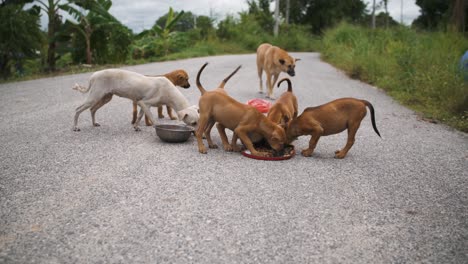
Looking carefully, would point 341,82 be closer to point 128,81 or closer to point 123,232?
point 128,81

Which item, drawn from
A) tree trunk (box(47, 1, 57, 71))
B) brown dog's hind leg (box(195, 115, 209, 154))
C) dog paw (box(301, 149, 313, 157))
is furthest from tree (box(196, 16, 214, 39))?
dog paw (box(301, 149, 313, 157))

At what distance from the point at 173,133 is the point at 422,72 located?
8367 mm

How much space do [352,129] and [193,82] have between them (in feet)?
25.2

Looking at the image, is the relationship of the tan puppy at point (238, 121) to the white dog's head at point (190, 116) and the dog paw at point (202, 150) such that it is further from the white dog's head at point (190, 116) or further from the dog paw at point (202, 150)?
the white dog's head at point (190, 116)

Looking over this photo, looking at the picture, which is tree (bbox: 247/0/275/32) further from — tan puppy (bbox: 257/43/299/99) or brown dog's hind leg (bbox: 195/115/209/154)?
brown dog's hind leg (bbox: 195/115/209/154)

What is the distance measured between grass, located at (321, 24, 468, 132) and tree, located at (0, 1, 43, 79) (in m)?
11.9

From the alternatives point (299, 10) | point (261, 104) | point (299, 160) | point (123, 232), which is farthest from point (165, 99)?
point (299, 10)

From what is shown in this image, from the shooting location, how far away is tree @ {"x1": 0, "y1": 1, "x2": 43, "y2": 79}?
503 inches

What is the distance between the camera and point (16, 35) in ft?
42.4

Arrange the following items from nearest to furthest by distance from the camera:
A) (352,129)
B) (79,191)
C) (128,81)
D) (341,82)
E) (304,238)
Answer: (304,238)
(79,191)
(352,129)
(128,81)
(341,82)

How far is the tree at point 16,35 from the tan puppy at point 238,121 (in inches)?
423

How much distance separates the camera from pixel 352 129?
4.94 m

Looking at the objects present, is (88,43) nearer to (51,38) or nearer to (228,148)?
(51,38)

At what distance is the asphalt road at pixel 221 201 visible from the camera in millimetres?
2818
